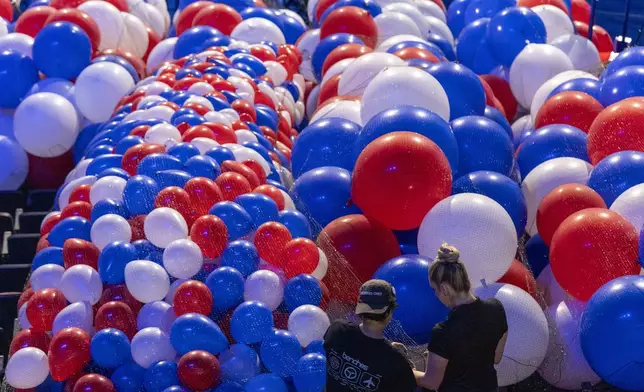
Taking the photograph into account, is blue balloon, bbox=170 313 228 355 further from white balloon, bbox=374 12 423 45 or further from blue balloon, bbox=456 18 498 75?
blue balloon, bbox=456 18 498 75

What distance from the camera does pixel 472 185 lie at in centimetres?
556

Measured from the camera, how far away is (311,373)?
460 centimetres

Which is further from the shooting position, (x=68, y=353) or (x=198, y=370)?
(x=68, y=353)

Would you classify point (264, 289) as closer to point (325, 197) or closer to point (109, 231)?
point (109, 231)

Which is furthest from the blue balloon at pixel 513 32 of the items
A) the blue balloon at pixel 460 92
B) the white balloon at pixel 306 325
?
the white balloon at pixel 306 325

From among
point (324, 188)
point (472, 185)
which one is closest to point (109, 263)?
point (324, 188)

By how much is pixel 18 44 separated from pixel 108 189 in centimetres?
314

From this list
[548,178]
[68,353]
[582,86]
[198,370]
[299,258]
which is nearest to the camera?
[198,370]

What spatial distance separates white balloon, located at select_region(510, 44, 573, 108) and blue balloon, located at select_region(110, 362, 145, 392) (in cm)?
421

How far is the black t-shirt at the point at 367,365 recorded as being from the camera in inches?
141

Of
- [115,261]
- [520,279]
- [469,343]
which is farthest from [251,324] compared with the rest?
[520,279]

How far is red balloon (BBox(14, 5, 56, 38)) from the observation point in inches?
323

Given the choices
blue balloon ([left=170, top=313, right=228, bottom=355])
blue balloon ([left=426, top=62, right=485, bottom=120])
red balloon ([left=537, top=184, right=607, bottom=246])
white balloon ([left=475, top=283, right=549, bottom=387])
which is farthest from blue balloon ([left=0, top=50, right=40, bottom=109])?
white balloon ([left=475, top=283, right=549, bottom=387])

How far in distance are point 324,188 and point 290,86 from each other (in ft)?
7.62
